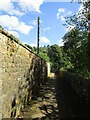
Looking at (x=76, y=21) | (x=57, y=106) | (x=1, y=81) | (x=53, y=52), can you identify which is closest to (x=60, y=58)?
(x=53, y=52)

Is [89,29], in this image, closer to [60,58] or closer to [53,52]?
[60,58]

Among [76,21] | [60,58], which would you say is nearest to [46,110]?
[76,21]

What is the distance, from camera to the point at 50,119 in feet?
20.5

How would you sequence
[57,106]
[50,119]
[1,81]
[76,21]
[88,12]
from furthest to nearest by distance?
[76,21], [88,12], [57,106], [50,119], [1,81]

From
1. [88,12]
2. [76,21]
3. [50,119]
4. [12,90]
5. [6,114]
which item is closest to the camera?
[6,114]

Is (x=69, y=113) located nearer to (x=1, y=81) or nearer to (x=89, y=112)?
(x=89, y=112)

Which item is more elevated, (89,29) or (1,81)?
(89,29)

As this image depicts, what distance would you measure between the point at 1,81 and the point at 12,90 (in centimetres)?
128

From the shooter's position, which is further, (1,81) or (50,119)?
(50,119)

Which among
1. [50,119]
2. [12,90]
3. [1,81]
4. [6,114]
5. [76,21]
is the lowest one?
[50,119]

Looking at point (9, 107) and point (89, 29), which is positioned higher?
point (89, 29)

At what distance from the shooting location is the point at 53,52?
2537 inches

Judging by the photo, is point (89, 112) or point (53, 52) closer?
point (89, 112)

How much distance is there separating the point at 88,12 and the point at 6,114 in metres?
8.79
